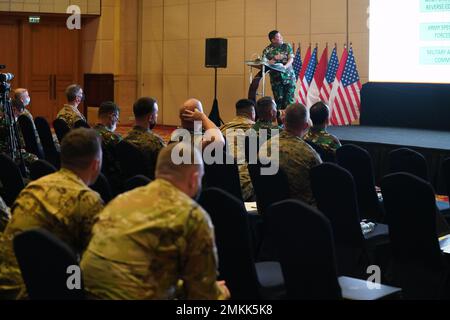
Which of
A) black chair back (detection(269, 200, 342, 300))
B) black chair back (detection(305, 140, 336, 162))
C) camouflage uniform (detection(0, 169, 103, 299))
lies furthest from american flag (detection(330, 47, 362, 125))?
camouflage uniform (detection(0, 169, 103, 299))

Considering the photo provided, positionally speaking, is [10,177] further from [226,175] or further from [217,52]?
[217,52]

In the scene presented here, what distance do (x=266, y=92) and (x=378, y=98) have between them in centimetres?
258

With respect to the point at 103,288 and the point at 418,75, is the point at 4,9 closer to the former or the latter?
the point at 418,75

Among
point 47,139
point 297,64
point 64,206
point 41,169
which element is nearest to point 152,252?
point 64,206

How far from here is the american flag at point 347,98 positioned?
11.1m

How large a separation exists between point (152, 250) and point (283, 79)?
29.3 feet

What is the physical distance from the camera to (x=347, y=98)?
36.7 feet

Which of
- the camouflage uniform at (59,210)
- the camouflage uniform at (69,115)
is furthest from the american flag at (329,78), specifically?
the camouflage uniform at (59,210)

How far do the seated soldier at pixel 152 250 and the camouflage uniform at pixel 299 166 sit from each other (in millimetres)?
2373

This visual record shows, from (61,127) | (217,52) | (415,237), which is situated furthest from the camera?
(217,52)

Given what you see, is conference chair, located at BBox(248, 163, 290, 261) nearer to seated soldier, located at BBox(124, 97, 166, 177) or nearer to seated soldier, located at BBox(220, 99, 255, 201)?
seated soldier, located at BBox(124, 97, 166, 177)

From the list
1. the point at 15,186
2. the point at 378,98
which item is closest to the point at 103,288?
the point at 15,186

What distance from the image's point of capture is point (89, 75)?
15.5 meters

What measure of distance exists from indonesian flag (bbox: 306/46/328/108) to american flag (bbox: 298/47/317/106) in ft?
0.22
